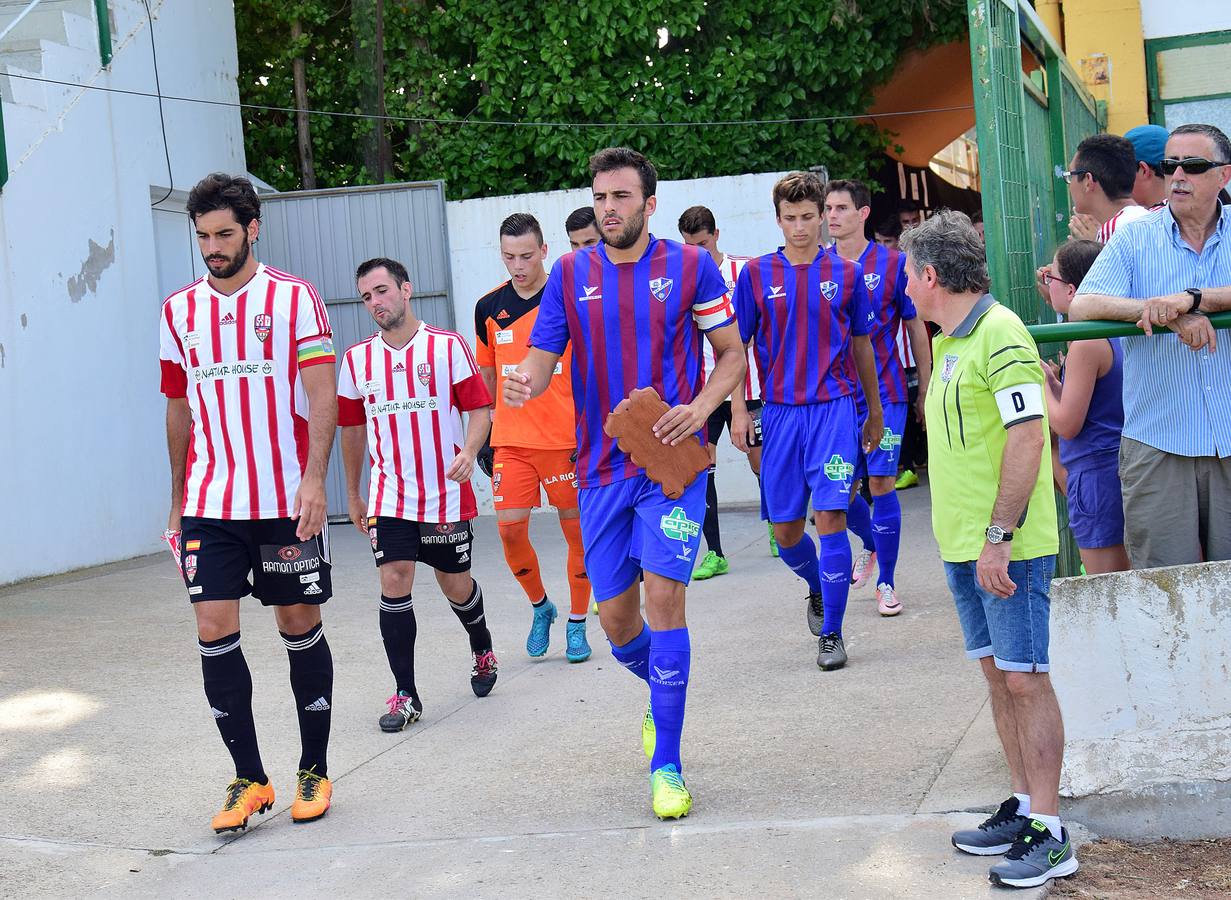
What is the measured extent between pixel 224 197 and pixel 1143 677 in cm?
325

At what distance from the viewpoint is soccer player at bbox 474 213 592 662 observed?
7.12m

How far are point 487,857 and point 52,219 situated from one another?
7.86 metres

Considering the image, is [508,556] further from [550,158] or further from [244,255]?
[550,158]

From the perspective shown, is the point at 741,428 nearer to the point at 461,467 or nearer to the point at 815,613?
the point at 815,613

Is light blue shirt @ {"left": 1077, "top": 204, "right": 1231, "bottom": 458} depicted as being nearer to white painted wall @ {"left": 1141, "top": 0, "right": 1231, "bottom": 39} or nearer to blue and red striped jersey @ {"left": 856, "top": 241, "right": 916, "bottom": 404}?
blue and red striped jersey @ {"left": 856, "top": 241, "right": 916, "bottom": 404}

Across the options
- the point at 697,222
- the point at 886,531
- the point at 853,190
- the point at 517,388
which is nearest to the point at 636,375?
the point at 517,388

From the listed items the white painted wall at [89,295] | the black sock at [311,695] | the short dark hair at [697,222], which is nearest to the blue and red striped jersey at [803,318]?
the short dark hair at [697,222]

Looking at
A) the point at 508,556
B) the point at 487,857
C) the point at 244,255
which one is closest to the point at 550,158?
the point at 508,556

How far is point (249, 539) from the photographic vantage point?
15.8ft

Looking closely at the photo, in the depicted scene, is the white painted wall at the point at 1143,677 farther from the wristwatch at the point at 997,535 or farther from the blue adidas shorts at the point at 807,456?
the blue adidas shorts at the point at 807,456

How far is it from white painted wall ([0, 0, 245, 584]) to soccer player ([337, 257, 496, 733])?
469cm

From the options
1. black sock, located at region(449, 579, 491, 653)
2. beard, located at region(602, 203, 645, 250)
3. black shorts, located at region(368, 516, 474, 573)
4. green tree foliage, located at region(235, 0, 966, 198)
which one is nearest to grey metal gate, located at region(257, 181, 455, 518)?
green tree foliage, located at region(235, 0, 966, 198)

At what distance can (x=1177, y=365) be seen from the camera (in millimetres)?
4238

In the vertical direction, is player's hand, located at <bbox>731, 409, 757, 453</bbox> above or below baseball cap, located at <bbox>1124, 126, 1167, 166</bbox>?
below
